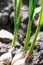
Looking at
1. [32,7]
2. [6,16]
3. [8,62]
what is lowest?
[8,62]

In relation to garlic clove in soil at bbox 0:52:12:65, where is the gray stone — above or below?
above

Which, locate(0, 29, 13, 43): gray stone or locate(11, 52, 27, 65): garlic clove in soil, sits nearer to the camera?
locate(11, 52, 27, 65): garlic clove in soil

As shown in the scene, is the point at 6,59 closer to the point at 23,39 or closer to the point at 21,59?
the point at 21,59

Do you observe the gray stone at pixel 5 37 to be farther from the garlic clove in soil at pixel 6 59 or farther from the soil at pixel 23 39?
the garlic clove in soil at pixel 6 59

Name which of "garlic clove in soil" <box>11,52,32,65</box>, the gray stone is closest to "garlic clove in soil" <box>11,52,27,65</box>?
"garlic clove in soil" <box>11,52,32,65</box>

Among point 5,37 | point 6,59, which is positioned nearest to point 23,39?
point 5,37

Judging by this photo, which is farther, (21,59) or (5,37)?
(5,37)

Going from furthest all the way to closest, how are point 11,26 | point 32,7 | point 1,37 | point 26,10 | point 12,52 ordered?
point 26,10
point 11,26
point 1,37
point 12,52
point 32,7

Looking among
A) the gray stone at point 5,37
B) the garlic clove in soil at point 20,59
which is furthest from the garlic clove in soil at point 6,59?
the gray stone at point 5,37

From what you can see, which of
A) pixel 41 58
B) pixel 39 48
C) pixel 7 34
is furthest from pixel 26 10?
pixel 41 58

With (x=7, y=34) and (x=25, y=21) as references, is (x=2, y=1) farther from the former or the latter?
(x=7, y=34)

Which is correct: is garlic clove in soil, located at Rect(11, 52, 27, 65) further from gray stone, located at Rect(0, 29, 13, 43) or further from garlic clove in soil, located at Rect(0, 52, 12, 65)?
gray stone, located at Rect(0, 29, 13, 43)
